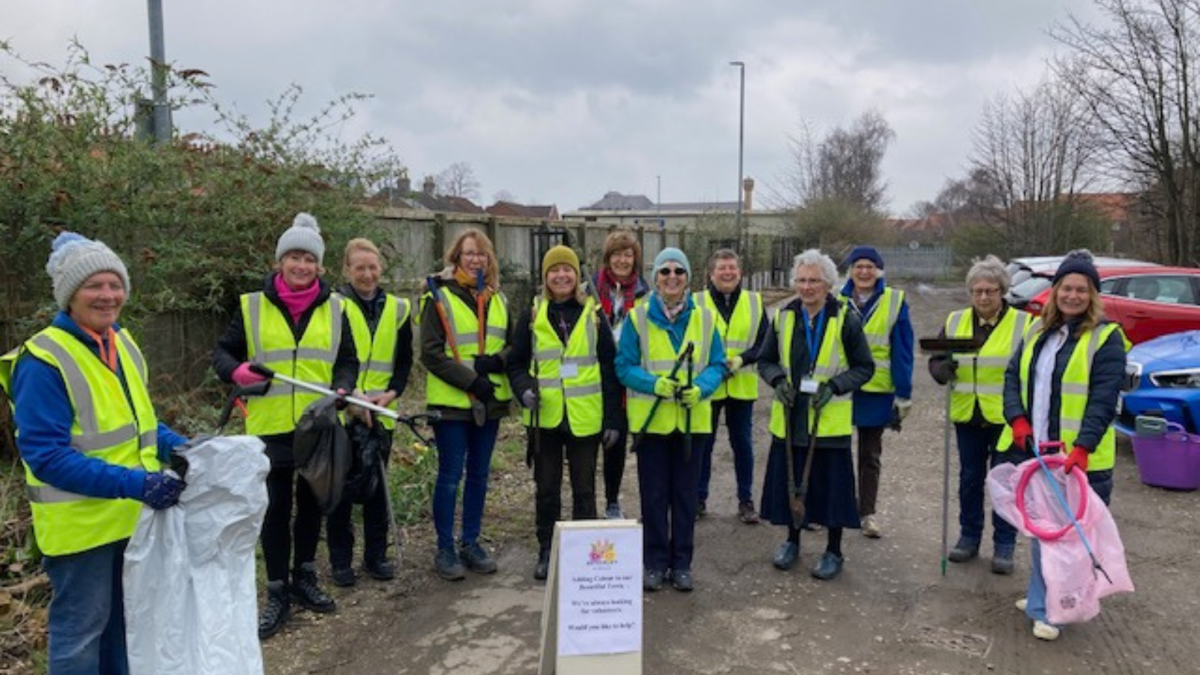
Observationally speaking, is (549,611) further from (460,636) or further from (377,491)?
(377,491)

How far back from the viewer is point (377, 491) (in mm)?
4551

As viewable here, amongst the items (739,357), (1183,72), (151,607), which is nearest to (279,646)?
(151,607)

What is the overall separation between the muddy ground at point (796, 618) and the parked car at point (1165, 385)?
35.2 inches

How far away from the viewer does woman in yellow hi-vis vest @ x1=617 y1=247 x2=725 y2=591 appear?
4.57 m

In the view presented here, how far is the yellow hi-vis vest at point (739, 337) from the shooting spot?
18.5 feet

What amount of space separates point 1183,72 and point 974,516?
16.5 m

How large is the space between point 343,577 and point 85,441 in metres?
2.05

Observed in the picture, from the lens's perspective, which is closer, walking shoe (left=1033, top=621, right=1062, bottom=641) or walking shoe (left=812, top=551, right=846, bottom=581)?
walking shoe (left=1033, top=621, right=1062, bottom=641)

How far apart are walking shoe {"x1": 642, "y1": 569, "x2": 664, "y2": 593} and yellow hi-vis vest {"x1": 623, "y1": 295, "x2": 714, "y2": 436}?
76 cm

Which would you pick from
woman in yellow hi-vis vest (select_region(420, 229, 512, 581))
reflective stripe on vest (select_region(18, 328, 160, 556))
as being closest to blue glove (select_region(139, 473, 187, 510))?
reflective stripe on vest (select_region(18, 328, 160, 556))

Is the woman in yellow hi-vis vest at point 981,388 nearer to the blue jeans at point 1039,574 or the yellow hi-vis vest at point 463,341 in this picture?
the blue jeans at point 1039,574

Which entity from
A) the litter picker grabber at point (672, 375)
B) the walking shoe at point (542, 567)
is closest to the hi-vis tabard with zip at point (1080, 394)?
the litter picker grabber at point (672, 375)

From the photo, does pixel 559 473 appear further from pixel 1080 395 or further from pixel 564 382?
pixel 1080 395

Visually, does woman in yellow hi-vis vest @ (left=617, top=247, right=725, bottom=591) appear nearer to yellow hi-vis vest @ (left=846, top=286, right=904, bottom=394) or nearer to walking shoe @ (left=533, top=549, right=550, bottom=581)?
walking shoe @ (left=533, top=549, right=550, bottom=581)
